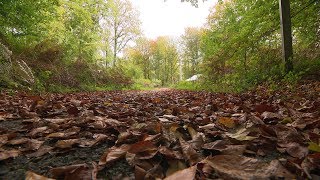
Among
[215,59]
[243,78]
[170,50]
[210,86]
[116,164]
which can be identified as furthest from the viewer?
[170,50]

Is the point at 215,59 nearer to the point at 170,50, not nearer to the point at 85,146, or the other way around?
the point at 85,146

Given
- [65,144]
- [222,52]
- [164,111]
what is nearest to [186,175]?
[65,144]

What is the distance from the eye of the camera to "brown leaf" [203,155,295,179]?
1.00 meters

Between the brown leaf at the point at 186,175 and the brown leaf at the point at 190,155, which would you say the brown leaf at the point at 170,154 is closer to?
the brown leaf at the point at 190,155

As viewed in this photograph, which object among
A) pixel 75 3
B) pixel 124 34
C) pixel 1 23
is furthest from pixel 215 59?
pixel 124 34

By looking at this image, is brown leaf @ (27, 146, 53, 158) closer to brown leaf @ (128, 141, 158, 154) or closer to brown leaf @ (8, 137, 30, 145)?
brown leaf @ (8, 137, 30, 145)

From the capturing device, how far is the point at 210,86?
10.7 meters

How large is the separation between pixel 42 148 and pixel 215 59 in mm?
8568

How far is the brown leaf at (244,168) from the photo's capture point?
3.27ft

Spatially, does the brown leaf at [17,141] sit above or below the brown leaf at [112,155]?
above

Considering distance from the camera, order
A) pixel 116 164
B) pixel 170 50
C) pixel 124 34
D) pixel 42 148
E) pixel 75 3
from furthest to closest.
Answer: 1. pixel 170 50
2. pixel 124 34
3. pixel 75 3
4. pixel 42 148
5. pixel 116 164

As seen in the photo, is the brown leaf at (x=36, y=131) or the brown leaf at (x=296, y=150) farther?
the brown leaf at (x=36, y=131)

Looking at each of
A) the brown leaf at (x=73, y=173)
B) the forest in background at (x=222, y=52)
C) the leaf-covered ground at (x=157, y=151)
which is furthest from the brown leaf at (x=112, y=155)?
the forest in background at (x=222, y=52)

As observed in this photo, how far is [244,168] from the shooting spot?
1042 mm
